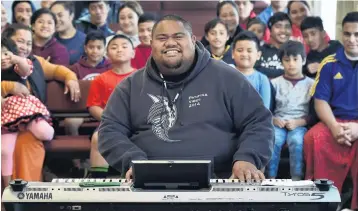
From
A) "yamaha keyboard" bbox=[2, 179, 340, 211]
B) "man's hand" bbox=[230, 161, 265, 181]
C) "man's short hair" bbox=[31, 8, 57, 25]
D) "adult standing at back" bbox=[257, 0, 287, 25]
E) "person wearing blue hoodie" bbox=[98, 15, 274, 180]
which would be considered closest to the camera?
"yamaha keyboard" bbox=[2, 179, 340, 211]

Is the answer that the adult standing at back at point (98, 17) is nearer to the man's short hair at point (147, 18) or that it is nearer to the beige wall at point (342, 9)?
the man's short hair at point (147, 18)

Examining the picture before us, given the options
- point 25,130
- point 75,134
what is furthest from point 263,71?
point 25,130

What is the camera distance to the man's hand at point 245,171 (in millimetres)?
2189

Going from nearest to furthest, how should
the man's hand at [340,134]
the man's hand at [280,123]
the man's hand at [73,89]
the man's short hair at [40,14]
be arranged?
the man's hand at [340,134], the man's hand at [280,123], the man's hand at [73,89], the man's short hair at [40,14]

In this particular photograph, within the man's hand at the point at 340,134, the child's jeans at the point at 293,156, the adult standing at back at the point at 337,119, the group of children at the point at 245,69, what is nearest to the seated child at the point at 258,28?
the group of children at the point at 245,69

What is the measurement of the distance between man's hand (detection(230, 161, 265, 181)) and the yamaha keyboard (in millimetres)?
277

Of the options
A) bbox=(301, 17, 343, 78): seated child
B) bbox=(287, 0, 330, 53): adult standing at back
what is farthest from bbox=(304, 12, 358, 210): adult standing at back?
bbox=(287, 0, 330, 53): adult standing at back

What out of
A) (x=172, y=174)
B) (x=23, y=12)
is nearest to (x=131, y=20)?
(x=23, y=12)

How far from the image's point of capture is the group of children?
13.0ft


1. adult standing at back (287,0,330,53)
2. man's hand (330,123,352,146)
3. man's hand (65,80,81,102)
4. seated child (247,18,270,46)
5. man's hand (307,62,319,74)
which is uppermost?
adult standing at back (287,0,330,53)

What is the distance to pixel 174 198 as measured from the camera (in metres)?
1.86

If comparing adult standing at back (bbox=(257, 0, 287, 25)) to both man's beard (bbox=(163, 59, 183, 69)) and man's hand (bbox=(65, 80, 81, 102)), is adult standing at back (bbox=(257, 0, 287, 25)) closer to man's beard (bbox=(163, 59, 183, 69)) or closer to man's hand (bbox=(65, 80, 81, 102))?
man's hand (bbox=(65, 80, 81, 102))

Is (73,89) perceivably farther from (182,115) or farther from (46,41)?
(182,115)

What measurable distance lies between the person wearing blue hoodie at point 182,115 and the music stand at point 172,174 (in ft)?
1.73
